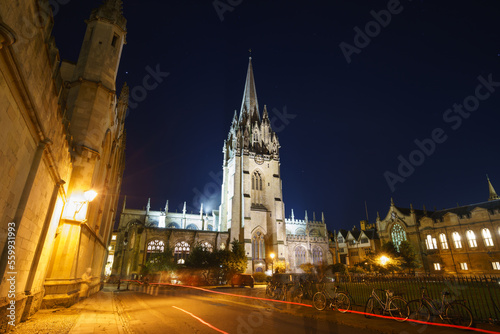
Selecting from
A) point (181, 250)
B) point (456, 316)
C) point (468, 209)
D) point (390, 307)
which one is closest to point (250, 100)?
point (181, 250)

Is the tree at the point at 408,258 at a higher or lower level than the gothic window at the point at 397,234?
lower

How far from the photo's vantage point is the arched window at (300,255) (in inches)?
1940

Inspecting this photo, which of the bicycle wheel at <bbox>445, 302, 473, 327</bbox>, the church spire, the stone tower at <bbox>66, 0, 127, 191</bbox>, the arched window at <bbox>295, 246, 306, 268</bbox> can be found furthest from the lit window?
the stone tower at <bbox>66, 0, 127, 191</bbox>

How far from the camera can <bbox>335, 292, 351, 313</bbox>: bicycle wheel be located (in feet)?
32.1

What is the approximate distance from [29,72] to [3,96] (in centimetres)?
112

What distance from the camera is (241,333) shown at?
6.72 m

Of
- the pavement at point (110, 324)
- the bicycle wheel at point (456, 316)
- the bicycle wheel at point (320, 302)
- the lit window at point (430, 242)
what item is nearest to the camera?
A: the pavement at point (110, 324)

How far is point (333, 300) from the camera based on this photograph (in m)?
10.3

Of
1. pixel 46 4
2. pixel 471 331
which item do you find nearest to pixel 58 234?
pixel 46 4

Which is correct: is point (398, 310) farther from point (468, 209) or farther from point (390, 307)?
point (468, 209)

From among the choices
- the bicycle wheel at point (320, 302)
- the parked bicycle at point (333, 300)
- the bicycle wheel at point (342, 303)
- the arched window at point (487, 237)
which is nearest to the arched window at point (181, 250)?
the parked bicycle at point (333, 300)

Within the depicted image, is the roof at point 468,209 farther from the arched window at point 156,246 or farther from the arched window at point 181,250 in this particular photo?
the arched window at point 156,246

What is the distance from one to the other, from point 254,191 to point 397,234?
2801 cm

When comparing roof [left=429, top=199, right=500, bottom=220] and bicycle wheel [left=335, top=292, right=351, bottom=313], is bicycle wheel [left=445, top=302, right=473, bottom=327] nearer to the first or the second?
bicycle wheel [left=335, top=292, right=351, bottom=313]
